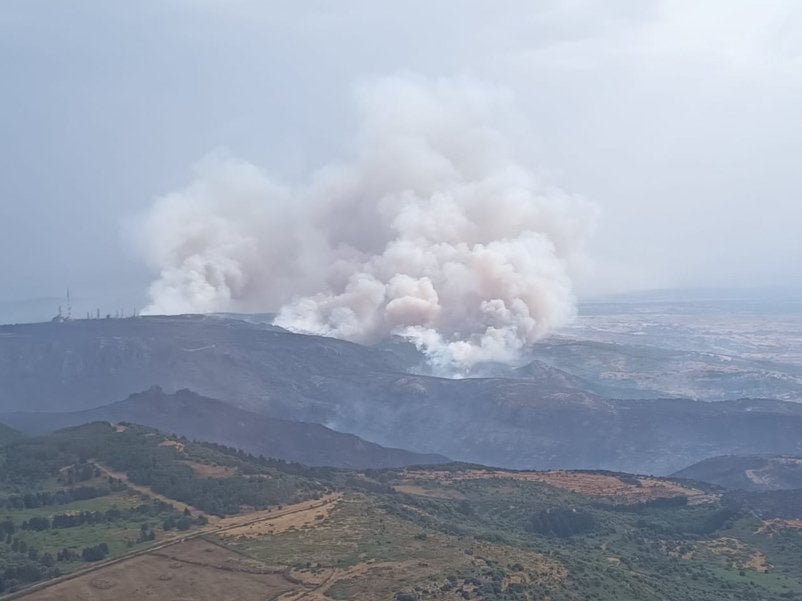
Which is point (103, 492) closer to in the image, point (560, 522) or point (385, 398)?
point (560, 522)

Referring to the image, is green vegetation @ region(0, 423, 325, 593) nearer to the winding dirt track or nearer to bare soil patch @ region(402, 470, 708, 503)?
the winding dirt track

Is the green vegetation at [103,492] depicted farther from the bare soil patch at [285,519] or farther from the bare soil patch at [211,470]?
the bare soil patch at [285,519]

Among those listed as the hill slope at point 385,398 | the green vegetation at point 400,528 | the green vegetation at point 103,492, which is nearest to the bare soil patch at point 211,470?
the green vegetation at point 400,528

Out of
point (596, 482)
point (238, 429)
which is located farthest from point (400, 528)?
point (238, 429)

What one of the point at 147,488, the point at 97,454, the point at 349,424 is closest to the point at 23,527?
the point at 147,488

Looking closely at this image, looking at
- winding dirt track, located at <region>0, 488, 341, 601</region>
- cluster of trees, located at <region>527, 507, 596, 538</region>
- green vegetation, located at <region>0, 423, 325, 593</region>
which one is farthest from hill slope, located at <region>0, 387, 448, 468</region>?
cluster of trees, located at <region>527, 507, 596, 538</region>

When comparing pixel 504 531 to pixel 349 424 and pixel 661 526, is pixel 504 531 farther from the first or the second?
pixel 349 424
